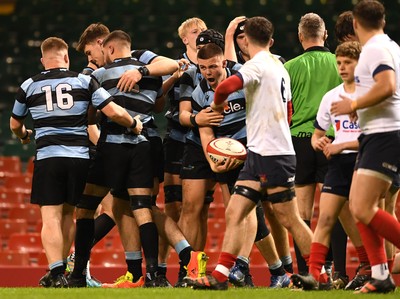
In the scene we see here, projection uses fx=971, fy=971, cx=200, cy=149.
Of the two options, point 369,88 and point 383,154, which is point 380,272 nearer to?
point 383,154

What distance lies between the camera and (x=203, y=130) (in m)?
7.75

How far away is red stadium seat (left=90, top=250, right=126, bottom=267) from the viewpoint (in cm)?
1187

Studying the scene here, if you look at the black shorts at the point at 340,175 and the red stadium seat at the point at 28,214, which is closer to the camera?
the black shorts at the point at 340,175

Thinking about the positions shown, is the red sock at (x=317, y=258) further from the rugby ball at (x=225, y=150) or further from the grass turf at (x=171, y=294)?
the rugby ball at (x=225, y=150)

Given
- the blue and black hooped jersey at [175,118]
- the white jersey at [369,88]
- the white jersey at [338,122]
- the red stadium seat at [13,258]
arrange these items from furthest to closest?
the red stadium seat at [13,258] < the blue and black hooped jersey at [175,118] < the white jersey at [338,122] < the white jersey at [369,88]

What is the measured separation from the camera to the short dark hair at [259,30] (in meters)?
6.94

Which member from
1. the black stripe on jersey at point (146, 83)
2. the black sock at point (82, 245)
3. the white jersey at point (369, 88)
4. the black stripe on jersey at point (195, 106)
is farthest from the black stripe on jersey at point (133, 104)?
the white jersey at point (369, 88)

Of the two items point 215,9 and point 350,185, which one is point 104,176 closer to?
point 350,185

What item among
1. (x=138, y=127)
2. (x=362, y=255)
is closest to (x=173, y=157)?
(x=138, y=127)

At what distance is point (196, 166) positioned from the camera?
8016 mm

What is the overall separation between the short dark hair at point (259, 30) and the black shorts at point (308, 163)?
51.4 inches

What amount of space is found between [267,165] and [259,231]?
1295 mm

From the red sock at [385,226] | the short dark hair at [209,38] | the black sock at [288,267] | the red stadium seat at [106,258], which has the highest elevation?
the short dark hair at [209,38]

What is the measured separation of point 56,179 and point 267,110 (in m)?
1.90
